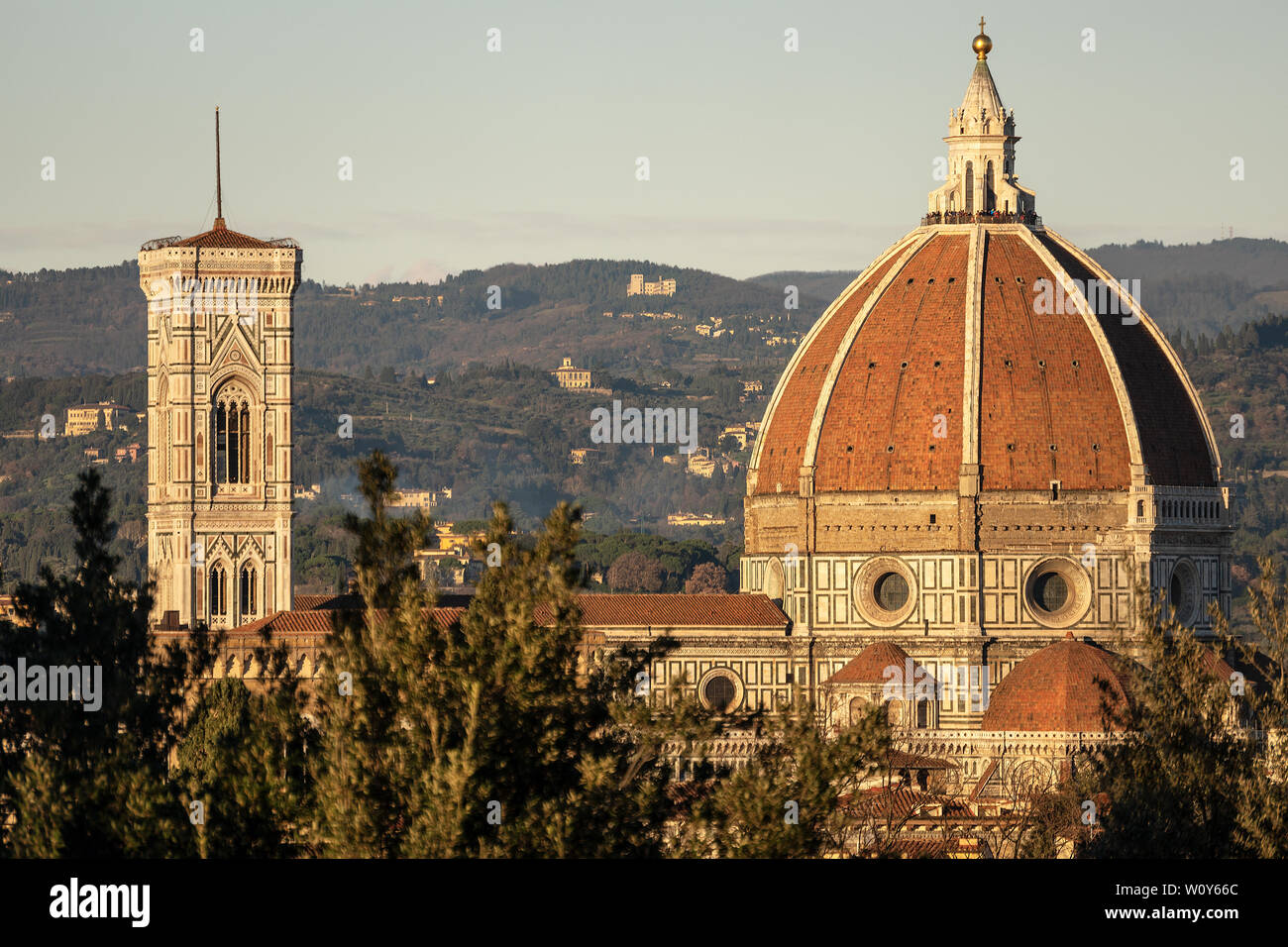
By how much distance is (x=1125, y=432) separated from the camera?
92.2 m

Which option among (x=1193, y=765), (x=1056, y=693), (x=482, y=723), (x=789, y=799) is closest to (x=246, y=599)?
(x=1056, y=693)

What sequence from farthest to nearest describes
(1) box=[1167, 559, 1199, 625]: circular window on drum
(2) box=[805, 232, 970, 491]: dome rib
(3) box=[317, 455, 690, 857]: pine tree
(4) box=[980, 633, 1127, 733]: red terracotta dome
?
(1) box=[1167, 559, 1199, 625]: circular window on drum → (2) box=[805, 232, 970, 491]: dome rib → (4) box=[980, 633, 1127, 733]: red terracotta dome → (3) box=[317, 455, 690, 857]: pine tree

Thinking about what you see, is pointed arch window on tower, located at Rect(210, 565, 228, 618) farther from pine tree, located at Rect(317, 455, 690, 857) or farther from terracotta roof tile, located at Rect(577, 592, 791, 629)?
pine tree, located at Rect(317, 455, 690, 857)

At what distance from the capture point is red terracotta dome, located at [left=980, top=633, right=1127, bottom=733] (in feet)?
270

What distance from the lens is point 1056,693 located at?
83.4 m

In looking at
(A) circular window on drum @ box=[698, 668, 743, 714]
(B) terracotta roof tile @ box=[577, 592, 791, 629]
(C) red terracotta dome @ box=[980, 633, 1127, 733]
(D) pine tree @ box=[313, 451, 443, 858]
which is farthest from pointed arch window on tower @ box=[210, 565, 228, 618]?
(D) pine tree @ box=[313, 451, 443, 858]

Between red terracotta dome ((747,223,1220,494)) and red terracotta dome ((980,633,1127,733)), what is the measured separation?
25.1 ft

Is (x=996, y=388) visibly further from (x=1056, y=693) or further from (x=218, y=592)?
(x=218, y=592)

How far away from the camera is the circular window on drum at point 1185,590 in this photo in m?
93.1

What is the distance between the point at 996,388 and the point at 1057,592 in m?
6.22

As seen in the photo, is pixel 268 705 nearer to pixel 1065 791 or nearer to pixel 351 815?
pixel 351 815

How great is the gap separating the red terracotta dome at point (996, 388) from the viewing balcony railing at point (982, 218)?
0.99 meters

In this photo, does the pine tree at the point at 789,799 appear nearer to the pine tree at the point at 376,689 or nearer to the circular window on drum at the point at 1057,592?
the pine tree at the point at 376,689
